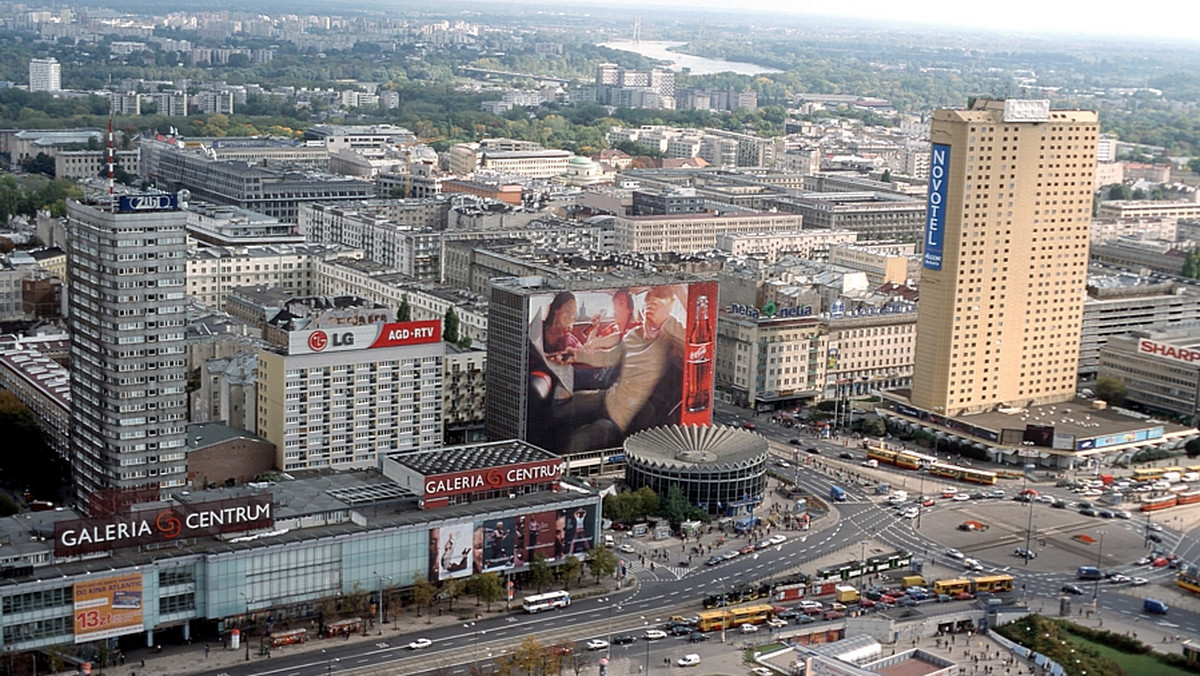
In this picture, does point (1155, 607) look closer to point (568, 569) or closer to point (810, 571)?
point (810, 571)

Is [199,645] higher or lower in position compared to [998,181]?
lower

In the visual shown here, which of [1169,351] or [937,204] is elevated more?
[937,204]

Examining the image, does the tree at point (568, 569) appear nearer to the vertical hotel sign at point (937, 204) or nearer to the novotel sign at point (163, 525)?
the novotel sign at point (163, 525)

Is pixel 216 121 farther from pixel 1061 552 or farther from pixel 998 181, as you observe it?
pixel 1061 552

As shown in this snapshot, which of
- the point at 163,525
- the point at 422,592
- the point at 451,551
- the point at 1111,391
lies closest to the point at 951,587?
the point at 451,551

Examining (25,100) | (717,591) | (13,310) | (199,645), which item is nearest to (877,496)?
(717,591)

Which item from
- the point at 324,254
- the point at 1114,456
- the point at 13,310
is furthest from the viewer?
the point at 324,254

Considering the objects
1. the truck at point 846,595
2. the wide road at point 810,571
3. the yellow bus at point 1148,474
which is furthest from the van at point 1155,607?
the yellow bus at point 1148,474
